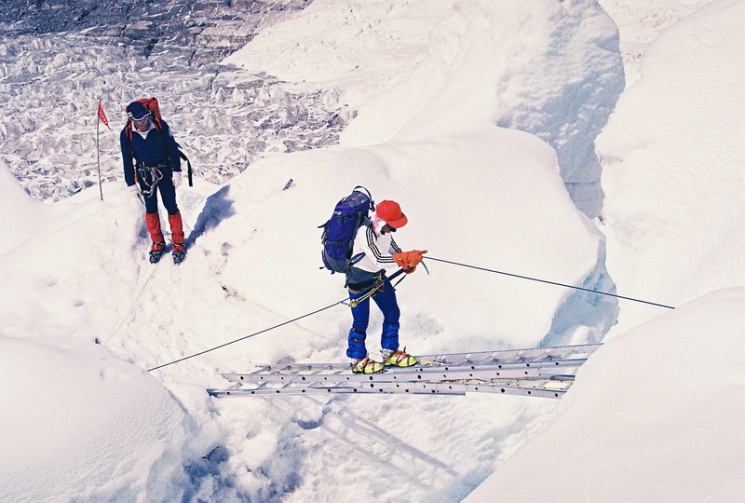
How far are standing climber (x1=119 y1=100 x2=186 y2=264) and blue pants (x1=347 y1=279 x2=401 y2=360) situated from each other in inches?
83.9

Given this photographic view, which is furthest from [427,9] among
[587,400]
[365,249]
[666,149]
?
[587,400]

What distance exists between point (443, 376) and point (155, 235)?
3188 mm

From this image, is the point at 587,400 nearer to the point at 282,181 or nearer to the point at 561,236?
the point at 561,236

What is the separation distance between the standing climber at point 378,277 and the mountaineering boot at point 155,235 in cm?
225

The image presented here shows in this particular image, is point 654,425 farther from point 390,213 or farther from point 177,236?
point 177,236

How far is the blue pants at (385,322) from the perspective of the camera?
4.42 metres

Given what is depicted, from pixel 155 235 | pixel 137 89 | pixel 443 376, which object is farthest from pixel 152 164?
pixel 137 89

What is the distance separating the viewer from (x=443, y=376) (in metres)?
4.04

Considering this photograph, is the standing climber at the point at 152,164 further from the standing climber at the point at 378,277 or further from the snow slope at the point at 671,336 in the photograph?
the snow slope at the point at 671,336

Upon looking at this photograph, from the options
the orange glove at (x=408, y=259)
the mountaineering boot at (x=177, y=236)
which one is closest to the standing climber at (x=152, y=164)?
the mountaineering boot at (x=177, y=236)

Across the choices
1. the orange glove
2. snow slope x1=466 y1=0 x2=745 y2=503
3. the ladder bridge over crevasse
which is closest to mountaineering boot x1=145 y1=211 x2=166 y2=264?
the ladder bridge over crevasse

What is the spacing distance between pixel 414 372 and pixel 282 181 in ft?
8.29

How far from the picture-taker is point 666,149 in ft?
21.4

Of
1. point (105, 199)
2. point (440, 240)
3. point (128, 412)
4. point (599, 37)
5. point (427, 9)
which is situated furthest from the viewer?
point (427, 9)
